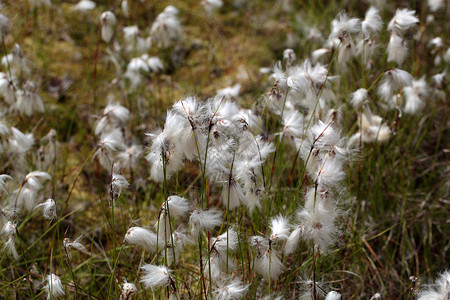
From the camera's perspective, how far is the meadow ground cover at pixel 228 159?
1.55 m

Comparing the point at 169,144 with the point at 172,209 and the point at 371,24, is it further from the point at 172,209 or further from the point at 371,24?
the point at 371,24

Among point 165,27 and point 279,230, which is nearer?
point 279,230

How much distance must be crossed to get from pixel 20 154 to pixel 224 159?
1.50 m

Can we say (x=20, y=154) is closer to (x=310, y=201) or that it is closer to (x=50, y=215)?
(x=50, y=215)

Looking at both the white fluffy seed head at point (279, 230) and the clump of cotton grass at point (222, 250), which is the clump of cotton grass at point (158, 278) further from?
the white fluffy seed head at point (279, 230)

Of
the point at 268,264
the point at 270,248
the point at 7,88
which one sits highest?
the point at 7,88

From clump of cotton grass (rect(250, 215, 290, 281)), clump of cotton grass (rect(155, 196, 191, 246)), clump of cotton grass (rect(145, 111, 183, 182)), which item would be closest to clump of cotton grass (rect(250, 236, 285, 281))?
clump of cotton grass (rect(250, 215, 290, 281))

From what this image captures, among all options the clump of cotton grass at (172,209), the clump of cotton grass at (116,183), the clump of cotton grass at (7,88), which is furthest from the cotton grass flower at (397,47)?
the clump of cotton grass at (7,88)

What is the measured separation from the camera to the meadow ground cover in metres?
1.55

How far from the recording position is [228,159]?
157cm

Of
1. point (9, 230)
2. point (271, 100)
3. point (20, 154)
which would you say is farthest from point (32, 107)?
point (271, 100)

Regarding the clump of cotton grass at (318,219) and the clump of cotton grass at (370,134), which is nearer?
the clump of cotton grass at (318,219)

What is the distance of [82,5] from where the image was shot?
351 centimetres

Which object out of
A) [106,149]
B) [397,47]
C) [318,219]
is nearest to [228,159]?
[318,219]
